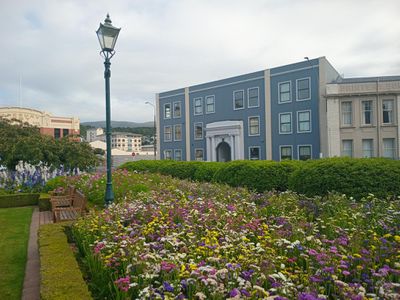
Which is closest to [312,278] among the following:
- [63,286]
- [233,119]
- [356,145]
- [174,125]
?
[63,286]

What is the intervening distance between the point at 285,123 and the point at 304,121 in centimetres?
184

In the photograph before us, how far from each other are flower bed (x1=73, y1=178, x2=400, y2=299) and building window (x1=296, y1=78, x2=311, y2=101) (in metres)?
22.3

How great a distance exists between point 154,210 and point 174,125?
33587 mm

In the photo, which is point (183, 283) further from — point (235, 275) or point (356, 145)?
point (356, 145)

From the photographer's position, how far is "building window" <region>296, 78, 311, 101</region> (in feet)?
92.1

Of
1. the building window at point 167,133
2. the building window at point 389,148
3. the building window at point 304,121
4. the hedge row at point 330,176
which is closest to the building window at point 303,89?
the building window at point 304,121

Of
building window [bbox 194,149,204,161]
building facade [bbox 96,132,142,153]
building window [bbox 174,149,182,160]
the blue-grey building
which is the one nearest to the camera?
the blue-grey building

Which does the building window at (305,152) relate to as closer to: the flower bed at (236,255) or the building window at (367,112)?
the building window at (367,112)

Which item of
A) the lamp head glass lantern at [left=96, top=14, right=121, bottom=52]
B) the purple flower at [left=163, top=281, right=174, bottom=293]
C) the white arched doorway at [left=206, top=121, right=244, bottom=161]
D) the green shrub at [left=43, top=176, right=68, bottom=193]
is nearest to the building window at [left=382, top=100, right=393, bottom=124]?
the white arched doorway at [left=206, top=121, right=244, bottom=161]

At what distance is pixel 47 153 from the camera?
1934 cm

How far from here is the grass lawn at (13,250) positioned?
16.8ft

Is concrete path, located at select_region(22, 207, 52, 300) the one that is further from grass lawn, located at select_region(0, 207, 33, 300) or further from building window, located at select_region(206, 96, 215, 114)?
building window, located at select_region(206, 96, 215, 114)

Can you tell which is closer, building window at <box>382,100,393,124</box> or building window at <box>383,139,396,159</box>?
building window at <box>383,139,396,159</box>

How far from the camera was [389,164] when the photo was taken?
369 inches
